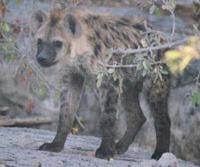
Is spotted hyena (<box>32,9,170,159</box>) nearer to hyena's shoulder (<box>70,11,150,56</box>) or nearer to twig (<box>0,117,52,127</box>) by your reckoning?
hyena's shoulder (<box>70,11,150,56</box>)

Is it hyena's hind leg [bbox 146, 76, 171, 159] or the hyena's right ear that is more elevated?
the hyena's right ear

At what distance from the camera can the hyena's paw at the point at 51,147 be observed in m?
6.72

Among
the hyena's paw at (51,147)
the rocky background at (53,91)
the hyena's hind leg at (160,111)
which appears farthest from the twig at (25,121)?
the hyena's hind leg at (160,111)

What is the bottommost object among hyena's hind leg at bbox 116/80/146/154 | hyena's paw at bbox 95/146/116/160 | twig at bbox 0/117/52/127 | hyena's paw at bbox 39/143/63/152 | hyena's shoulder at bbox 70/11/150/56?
twig at bbox 0/117/52/127

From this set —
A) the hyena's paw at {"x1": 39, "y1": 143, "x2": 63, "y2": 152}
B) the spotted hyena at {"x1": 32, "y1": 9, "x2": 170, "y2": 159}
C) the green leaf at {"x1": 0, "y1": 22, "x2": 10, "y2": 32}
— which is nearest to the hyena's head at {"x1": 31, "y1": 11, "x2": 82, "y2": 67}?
the spotted hyena at {"x1": 32, "y1": 9, "x2": 170, "y2": 159}

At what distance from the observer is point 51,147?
6746 mm

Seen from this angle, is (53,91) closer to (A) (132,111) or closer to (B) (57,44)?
(A) (132,111)

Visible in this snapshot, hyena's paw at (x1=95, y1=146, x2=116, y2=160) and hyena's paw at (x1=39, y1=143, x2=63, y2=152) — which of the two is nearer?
hyena's paw at (x1=95, y1=146, x2=116, y2=160)

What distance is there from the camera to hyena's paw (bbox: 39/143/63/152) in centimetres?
672

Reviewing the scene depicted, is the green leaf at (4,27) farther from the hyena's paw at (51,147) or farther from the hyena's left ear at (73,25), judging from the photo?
the hyena's paw at (51,147)

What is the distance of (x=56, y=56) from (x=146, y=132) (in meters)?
3.21

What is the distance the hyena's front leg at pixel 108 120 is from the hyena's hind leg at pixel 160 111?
1.76 ft

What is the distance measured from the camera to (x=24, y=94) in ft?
34.8

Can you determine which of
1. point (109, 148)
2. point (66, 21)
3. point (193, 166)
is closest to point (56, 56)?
point (66, 21)
